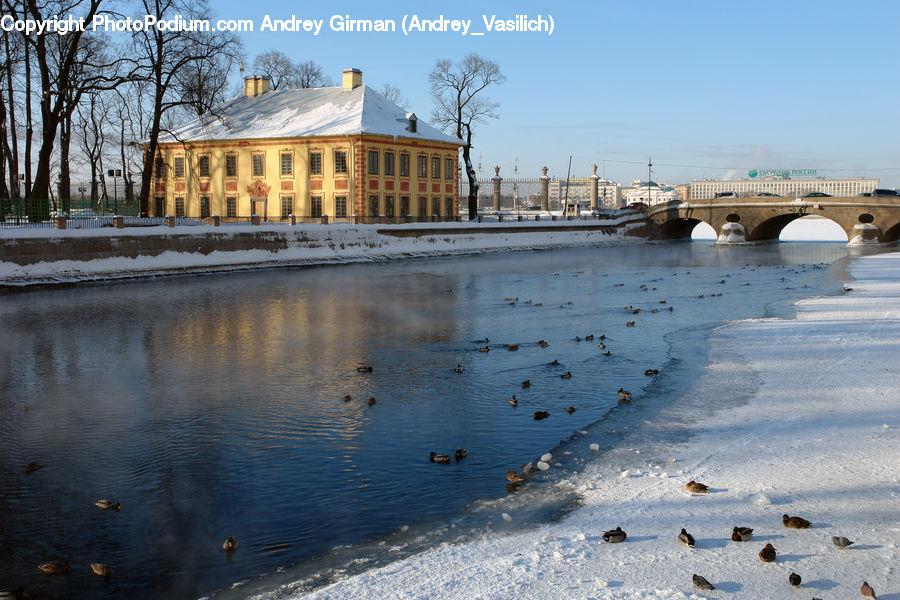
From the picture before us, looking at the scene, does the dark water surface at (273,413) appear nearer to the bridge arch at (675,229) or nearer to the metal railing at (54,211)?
the metal railing at (54,211)

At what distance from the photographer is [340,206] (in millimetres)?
55406

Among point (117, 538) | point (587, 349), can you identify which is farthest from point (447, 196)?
point (117, 538)

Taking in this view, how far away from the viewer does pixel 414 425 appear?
10.9 meters

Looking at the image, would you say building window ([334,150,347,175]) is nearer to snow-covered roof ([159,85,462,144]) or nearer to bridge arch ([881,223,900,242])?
snow-covered roof ([159,85,462,144])

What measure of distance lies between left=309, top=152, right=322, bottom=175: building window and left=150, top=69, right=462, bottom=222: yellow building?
7cm

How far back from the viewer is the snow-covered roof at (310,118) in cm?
5500

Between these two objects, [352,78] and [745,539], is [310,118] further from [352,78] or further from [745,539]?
[745,539]

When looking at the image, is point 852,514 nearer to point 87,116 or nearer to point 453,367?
point 453,367

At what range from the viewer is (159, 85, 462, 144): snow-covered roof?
5500cm

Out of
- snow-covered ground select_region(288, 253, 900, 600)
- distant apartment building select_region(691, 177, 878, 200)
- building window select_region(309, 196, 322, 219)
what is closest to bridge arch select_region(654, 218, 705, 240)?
building window select_region(309, 196, 322, 219)

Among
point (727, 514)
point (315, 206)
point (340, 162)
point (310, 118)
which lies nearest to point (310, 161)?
point (340, 162)

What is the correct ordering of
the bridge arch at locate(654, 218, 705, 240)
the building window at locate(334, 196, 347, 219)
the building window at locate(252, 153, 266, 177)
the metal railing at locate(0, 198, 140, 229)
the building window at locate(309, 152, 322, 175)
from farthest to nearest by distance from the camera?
the bridge arch at locate(654, 218, 705, 240) → the building window at locate(252, 153, 266, 177) → the building window at locate(309, 152, 322, 175) → the building window at locate(334, 196, 347, 219) → the metal railing at locate(0, 198, 140, 229)

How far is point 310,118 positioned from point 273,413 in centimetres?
4838

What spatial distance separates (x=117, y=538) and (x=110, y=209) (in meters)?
37.0
